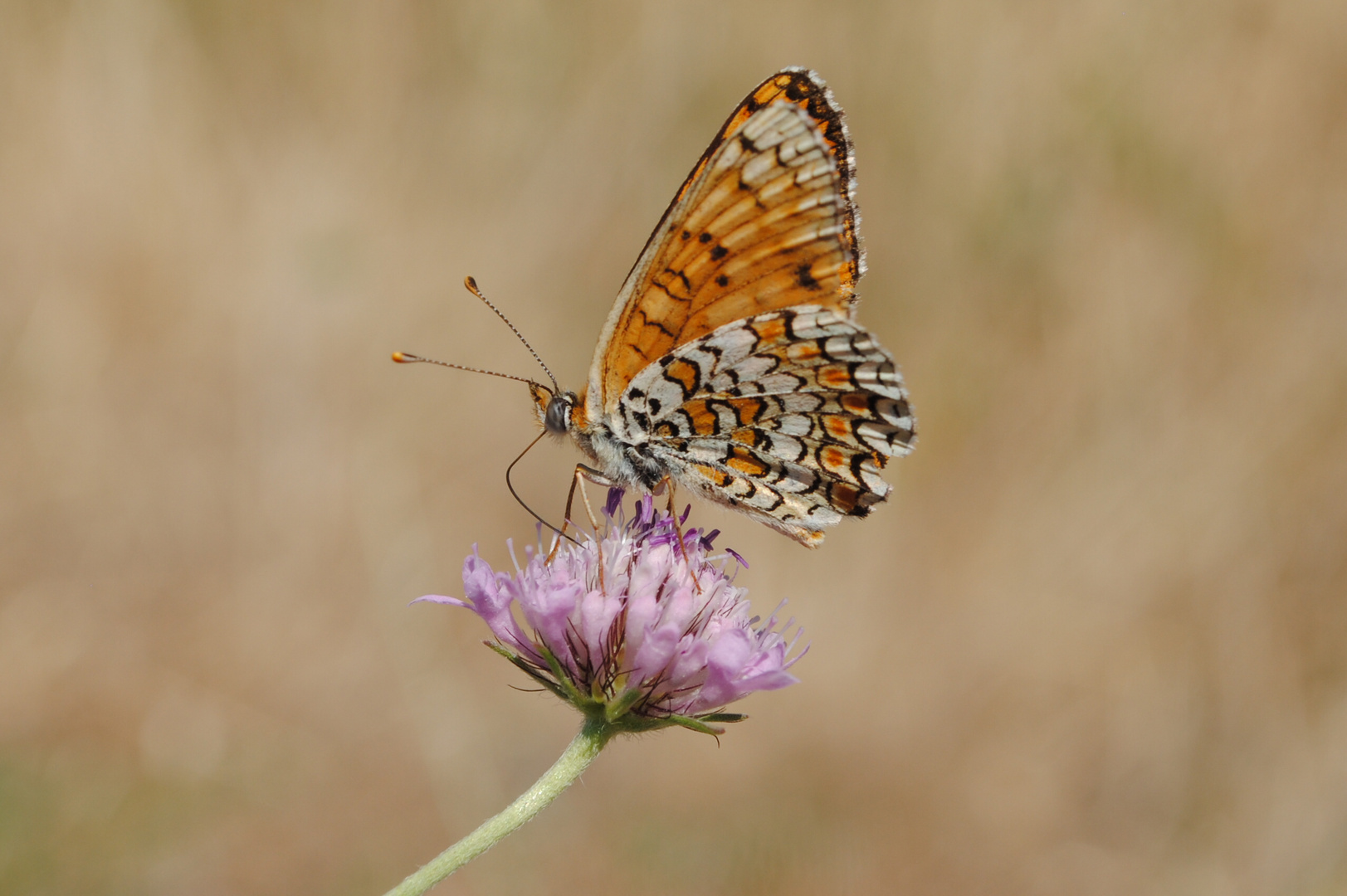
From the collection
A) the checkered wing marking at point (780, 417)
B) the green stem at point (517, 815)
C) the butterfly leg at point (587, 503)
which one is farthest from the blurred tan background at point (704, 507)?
the green stem at point (517, 815)

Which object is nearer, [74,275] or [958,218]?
[74,275]

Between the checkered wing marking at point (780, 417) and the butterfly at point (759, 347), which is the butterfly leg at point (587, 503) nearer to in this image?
the butterfly at point (759, 347)

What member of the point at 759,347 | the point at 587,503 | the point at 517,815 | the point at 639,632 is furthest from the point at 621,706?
the point at 759,347

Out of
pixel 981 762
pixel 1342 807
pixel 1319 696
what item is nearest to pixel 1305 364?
pixel 1319 696

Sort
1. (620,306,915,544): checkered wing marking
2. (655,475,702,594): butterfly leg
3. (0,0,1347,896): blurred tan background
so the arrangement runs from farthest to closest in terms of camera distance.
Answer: (0,0,1347,896): blurred tan background < (620,306,915,544): checkered wing marking < (655,475,702,594): butterfly leg

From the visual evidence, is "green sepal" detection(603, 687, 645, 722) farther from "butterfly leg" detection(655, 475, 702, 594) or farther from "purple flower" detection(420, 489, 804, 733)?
"butterfly leg" detection(655, 475, 702, 594)

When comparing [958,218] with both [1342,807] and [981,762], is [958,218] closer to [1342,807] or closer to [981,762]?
[981,762]

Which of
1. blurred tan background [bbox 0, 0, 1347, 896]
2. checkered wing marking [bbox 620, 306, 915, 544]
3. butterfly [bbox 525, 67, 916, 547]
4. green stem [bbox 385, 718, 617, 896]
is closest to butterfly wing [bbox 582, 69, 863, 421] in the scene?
butterfly [bbox 525, 67, 916, 547]

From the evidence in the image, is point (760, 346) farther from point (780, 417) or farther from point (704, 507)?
point (704, 507)
